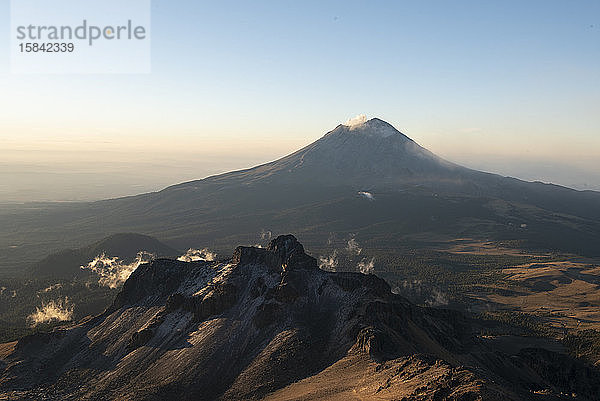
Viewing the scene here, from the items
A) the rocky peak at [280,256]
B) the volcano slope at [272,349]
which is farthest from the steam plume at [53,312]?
the rocky peak at [280,256]

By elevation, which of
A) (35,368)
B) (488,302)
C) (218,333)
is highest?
(218,333)

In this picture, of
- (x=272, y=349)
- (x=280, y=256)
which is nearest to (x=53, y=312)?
(x=280, y=256)

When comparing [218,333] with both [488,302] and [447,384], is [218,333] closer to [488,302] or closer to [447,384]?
[447,384]

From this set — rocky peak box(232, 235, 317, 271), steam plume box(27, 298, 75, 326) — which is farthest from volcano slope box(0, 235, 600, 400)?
steam plume box(27, 298, 75, 326)

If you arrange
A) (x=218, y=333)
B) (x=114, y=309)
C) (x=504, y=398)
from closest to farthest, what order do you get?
1. (x=504, y=398)
2. (x=218, y=333)
3. (x=114, y=309)

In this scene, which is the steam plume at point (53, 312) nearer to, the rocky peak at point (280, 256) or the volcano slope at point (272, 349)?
the volcano slope at point (272, 349)

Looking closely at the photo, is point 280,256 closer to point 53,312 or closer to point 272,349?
point 272,349

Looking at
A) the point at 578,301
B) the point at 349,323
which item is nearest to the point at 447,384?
the point at 349,323

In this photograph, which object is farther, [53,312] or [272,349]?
[53,312]
